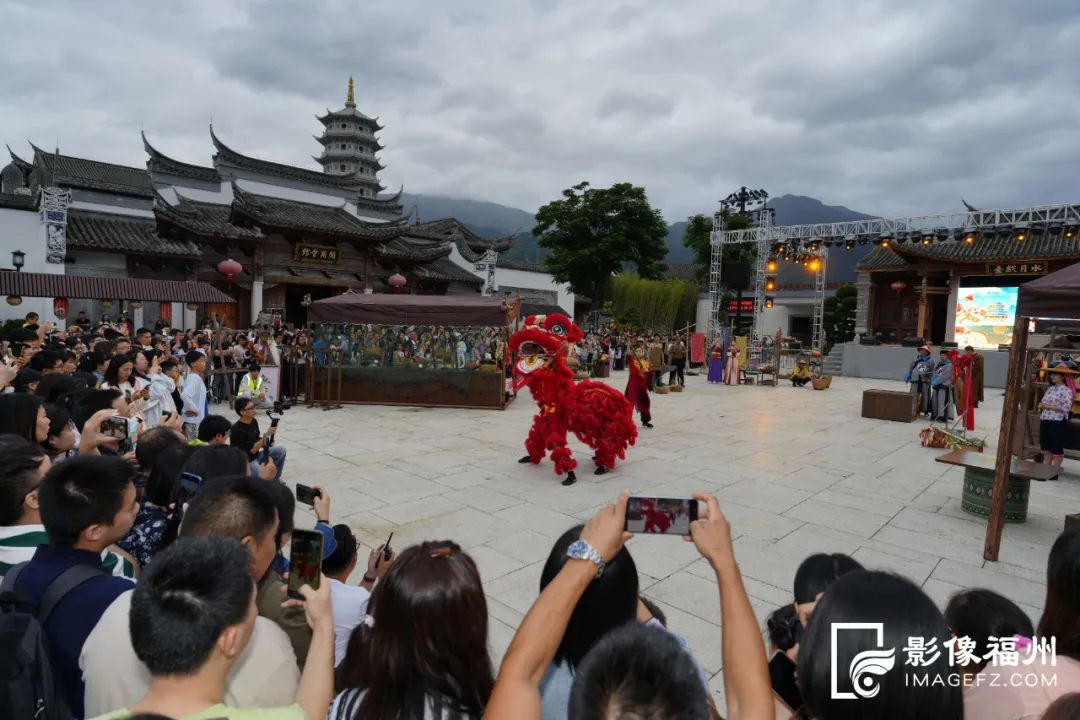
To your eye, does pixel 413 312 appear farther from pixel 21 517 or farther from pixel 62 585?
pixel 62 585

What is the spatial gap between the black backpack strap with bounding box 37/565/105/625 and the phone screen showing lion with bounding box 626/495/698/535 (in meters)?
1.59

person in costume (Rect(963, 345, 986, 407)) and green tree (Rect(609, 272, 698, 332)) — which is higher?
green tree (Rect(609, 272, 698, 332))

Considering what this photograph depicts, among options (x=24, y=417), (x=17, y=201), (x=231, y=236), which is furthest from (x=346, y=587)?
(x=231, y=236)

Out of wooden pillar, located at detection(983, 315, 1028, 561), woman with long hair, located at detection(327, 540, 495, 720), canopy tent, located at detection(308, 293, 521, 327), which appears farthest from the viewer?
canopy tent, located at detection(308, 293, 521, 327)

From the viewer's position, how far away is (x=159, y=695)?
1232mm

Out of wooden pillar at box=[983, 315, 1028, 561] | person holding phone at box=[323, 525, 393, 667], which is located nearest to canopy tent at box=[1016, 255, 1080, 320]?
wooden pillar at box=[983, 315, 1028, 561]

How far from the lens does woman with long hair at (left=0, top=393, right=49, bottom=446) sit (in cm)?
334

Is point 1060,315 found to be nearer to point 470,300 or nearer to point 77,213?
point 470,300

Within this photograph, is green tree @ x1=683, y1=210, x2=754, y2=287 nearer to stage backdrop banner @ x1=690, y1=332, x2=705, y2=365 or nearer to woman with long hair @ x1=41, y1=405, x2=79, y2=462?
stage backdrop banner @ x1=690, y1=332, x2=705, y2=365

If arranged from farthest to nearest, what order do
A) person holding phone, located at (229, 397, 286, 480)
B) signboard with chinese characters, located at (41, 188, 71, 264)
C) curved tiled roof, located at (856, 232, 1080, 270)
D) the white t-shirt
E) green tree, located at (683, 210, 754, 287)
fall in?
green tree, located at (683, 210, 754, 287) → curved tiled roof, located at (856, 232, 1080, 270) → signboard with chinese characters, located at (41, 188, 71, 264) → person holding phone, located at (229, 397, 286, 480) → the white t-shirt

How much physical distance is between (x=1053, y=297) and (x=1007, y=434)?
104 centimetres

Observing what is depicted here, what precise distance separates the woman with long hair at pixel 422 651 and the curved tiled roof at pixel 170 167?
25216 millimetres

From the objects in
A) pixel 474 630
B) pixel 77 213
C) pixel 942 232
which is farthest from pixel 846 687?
pixel 77 213

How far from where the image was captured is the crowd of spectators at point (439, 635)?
1.13m
